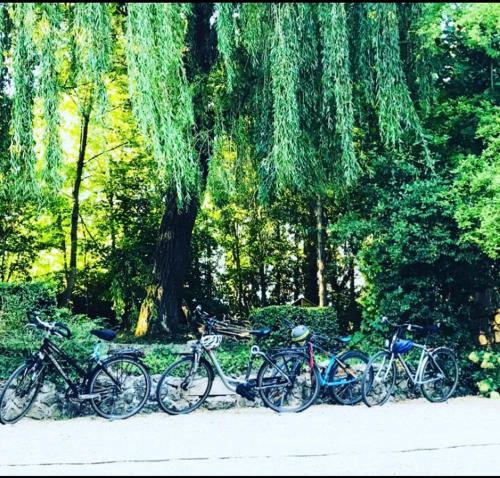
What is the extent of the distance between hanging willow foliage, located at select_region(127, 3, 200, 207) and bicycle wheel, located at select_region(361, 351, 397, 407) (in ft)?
10.6

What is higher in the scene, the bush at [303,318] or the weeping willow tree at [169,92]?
the weeping willow tree at [169,92]

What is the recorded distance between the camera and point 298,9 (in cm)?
695

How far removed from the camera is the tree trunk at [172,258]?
9.90 meters

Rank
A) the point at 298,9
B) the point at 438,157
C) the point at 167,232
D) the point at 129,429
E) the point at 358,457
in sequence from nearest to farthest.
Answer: the point at 358,457 → the point at 129,429 → the point at 298,9 → the point at 438,157 → the point at 167,232

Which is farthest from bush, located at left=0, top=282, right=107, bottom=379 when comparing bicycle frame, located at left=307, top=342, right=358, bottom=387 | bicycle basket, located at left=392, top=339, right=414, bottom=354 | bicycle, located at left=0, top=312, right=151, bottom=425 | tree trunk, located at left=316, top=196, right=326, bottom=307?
tree trunk, located at left=316, top=196, right=326, bottom=307

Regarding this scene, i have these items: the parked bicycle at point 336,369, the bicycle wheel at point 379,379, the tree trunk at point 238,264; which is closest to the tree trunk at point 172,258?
the parked bicycle at point 336,369

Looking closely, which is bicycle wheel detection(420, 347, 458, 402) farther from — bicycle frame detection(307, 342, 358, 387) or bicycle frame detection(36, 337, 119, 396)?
bicycle frame detection(36, 337, 119, 396)

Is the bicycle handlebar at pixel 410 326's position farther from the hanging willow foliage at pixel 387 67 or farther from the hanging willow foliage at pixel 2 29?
the hanging willow foliage at pixel 2 29

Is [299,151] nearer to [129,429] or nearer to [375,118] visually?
[375,118]

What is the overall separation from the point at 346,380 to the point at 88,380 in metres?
2.92

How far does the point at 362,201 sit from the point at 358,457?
17.1 feet

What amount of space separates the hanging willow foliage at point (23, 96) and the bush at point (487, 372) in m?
5.89

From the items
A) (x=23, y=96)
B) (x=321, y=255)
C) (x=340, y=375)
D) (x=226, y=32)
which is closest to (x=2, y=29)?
(x=23, y=96)

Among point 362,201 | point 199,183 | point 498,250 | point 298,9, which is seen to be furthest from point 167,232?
point 498,250
